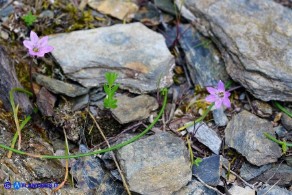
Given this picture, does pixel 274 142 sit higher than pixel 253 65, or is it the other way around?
pixel 253 65

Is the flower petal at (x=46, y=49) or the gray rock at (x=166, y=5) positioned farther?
the gray rock at (x=166, y=5)

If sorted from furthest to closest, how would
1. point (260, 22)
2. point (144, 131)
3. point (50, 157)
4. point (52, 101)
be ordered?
point (260, 22) → point (52, 101) → point (144, 131) → point (50, 157)

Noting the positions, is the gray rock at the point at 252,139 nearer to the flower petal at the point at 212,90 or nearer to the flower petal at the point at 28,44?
the flower petal at the point at 212,90

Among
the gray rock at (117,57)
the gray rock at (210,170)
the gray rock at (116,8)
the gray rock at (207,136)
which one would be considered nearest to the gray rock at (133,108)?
the gray rock at (117,57)

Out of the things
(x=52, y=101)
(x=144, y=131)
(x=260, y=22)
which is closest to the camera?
(x=144, y=131)

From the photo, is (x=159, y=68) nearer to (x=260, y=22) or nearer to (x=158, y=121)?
(x=158, y=121)

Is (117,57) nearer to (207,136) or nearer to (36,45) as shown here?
(36,45)

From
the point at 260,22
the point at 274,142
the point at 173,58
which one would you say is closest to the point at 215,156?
the point at 274,142
